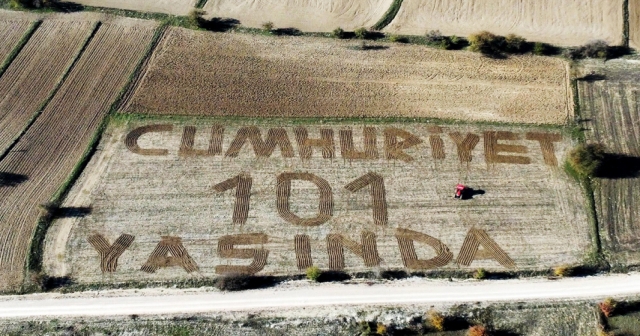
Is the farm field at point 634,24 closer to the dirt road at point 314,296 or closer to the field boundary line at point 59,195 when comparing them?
the dirt road at point 314,296

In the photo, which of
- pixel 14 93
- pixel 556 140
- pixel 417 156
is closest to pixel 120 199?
pixel 14 93

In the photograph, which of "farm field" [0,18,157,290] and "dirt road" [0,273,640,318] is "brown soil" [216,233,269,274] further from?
"farm field" [0,18,157,290]

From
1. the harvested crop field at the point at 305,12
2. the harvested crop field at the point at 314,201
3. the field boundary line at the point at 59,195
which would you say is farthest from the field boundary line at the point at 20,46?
the harvested crop field at the point at 305,12

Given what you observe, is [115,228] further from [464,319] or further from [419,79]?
[419,79]

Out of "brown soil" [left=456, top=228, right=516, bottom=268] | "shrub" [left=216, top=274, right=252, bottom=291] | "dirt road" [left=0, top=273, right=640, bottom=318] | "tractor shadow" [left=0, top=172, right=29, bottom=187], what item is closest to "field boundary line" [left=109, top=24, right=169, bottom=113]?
"tractor shadow" [left=0, top=172, right=29, bottom=187]

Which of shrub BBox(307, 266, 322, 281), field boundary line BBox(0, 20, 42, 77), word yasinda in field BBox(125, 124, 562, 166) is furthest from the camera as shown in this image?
field boundary line BBox(0, 20, 42, 77)

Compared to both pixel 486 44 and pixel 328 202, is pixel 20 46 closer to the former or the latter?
pixel 328 202

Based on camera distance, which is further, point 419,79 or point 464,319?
point 419,79
